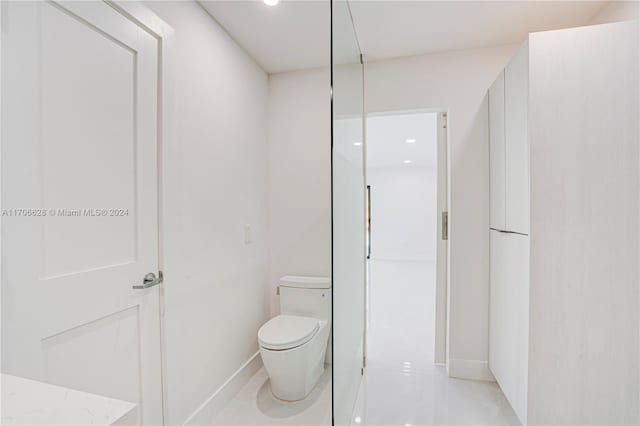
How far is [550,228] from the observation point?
1460mm

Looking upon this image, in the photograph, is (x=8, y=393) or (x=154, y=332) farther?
(x=154, y=332)

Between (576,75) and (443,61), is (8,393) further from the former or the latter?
(443,61)

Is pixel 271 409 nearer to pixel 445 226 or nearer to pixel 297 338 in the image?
pixel 297 338

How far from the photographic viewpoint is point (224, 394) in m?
1.86

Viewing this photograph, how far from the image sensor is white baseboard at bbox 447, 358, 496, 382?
2.14 m

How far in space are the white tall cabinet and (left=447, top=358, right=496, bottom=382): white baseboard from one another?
2.16 feet

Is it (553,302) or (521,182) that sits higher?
(521,182)

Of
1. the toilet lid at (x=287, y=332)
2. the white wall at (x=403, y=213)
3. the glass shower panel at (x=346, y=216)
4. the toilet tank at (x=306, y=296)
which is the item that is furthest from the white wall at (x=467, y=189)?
the white wall at (x=403, y=213)

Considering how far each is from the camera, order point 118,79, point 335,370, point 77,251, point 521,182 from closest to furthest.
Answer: point 77,251 → point 118,79 → point 335,370 → point 521,182

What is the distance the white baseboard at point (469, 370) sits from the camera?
84.2 inches

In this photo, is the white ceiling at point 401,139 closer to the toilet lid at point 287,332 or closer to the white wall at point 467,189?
the white wall at point 467,189

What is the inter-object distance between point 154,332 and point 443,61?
2.55m

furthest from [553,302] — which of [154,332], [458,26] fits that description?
[154,332]

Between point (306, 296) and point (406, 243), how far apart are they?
5.62 m
